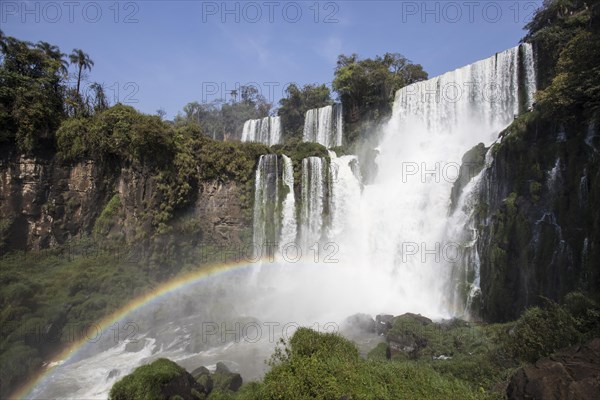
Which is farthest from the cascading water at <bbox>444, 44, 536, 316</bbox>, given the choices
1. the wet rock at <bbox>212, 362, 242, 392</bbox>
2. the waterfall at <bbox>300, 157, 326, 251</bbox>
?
the wet rock at <bbox>212, 362, 242, 392</bbox>

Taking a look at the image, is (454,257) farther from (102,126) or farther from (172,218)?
(102,126)

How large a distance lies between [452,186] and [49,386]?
2261 centimetres

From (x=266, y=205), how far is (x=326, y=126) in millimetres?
14761

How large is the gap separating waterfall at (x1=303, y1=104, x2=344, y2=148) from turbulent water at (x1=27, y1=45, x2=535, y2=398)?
22.5ft

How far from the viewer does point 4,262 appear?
22.6 metres

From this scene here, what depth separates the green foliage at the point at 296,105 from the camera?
45312mm

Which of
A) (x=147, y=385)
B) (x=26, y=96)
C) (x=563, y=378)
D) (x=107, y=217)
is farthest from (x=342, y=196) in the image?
(x=26, y=96)

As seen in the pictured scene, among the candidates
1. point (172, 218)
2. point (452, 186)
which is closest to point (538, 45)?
point (452, 186)

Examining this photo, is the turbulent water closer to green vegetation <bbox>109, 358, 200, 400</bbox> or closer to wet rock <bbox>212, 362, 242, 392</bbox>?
wet rock <bbox>212, 362, 242, 392</bbox>

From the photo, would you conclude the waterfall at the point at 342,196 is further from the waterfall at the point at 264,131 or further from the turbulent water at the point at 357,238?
the waterfall at the point at 264,131

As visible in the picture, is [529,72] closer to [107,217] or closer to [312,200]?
[312,200]

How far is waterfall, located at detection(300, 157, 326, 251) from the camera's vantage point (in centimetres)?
2823

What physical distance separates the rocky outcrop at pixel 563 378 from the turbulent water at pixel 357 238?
10833 millimetres

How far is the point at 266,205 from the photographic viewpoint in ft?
94.8
